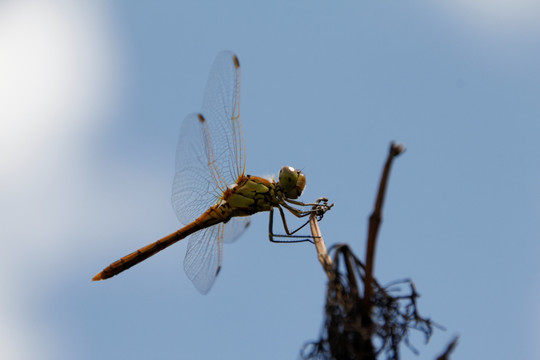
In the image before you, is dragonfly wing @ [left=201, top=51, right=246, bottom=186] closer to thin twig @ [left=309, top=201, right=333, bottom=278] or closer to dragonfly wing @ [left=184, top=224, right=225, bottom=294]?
dragonfly wing @ [left=184, top=224, right=225, bottom=294]

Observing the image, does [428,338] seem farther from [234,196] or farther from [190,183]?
[190,183]

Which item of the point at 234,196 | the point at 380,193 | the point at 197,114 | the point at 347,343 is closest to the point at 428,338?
the point at 347,343

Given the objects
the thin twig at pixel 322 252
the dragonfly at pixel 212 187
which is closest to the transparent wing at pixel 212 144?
the dragonfly at pixel 212 187

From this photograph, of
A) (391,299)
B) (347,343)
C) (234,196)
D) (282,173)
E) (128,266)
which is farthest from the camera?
(128,266)

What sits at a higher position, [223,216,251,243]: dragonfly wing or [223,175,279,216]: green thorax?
[223,175,279,216]: green thorax

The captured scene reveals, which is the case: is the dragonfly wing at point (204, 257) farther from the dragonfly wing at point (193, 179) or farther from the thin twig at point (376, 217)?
the thin twig at point (376, 217)

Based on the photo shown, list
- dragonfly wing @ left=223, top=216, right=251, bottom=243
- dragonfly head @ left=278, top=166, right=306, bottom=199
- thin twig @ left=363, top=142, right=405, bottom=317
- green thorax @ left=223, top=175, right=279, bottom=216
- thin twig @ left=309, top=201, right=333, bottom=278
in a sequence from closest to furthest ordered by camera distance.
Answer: thin twig @ left=363, top=142, right=405, bottom=317, thin twig @ left=309, top=201, right=333, bottom=278, dragonfly head @ left=278, top=166, right=306, bottom=199, green thorax @ left=223, top=175, right=279, bottom=216, dragonfly wing @ left=223, top=216, right=251, bottom=243

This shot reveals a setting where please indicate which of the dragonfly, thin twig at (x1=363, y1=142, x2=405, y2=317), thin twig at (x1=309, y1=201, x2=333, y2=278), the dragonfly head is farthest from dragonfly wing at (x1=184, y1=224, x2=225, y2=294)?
thin twig at (x1=363, y1=142, x2=405, y2=317)
